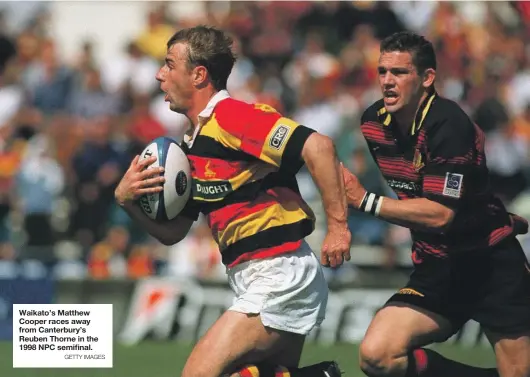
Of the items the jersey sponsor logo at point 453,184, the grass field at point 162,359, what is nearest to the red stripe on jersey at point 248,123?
the jersey sponsor logo at point 453,184

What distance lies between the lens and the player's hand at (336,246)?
556 cm

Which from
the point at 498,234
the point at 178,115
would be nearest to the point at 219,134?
the point at 498,234

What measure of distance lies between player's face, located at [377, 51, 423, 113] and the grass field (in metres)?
2.75

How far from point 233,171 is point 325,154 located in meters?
0.55

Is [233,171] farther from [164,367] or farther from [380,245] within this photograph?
[380,245]

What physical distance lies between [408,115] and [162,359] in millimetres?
4058

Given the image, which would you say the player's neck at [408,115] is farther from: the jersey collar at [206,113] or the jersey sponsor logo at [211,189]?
the jersey sponsor logo at [211,189]

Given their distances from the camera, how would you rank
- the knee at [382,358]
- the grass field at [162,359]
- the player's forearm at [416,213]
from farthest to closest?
1. the grass field at [162,359]
2. the knee at [382,358]
3. the player's forearm at [416,213]

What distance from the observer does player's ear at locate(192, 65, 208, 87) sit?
240 inches

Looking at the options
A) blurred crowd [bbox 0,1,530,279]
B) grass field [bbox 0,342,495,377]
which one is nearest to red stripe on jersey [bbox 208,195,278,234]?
grass field [bbox 0,342,495,377]

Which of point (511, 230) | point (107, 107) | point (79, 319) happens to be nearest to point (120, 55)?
point (107, 107)

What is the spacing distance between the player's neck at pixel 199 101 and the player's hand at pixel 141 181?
0.31 metres

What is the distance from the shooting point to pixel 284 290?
5.85 meters

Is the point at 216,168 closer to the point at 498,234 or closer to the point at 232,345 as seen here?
the point at 232,345
